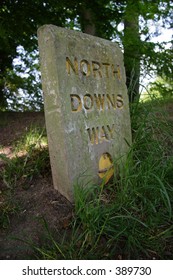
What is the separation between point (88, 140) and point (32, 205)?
2.22 ft

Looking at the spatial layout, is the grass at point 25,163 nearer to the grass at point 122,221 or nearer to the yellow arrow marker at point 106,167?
the grass at point 122,221

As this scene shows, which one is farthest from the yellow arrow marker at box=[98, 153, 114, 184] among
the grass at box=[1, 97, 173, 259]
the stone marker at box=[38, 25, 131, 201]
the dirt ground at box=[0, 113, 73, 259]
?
the dirt ground at box=[0, 113, 73, 259]

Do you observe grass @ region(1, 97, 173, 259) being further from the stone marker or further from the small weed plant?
the stone marker

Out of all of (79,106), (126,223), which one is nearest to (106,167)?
(79,106)

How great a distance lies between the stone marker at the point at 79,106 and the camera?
2061mm

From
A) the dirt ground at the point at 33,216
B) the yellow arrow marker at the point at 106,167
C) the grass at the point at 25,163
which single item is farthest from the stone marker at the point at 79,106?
the grass at the point at 25,163

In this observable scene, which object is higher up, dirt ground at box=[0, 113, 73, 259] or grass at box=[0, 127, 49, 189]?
grass at box=[0, 127, 49, 189]

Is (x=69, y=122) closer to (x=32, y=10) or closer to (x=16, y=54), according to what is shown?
(x=32, y=10)

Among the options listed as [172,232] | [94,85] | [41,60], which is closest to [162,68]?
[94,85]

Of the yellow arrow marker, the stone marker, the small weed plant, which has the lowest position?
the small weed plant

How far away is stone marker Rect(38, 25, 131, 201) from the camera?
2061 mm

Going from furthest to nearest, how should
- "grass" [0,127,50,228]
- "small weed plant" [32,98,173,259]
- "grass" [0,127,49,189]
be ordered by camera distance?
1. "grass" [0,127,49,189]
2. "grass" [0,127,50,228]
3. "small weed plant" [32,98,173,259]

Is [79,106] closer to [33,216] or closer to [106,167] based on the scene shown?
[106,167]

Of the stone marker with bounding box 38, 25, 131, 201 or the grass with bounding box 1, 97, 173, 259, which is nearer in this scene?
the grass with bounding box 1, 97, 173, 259
